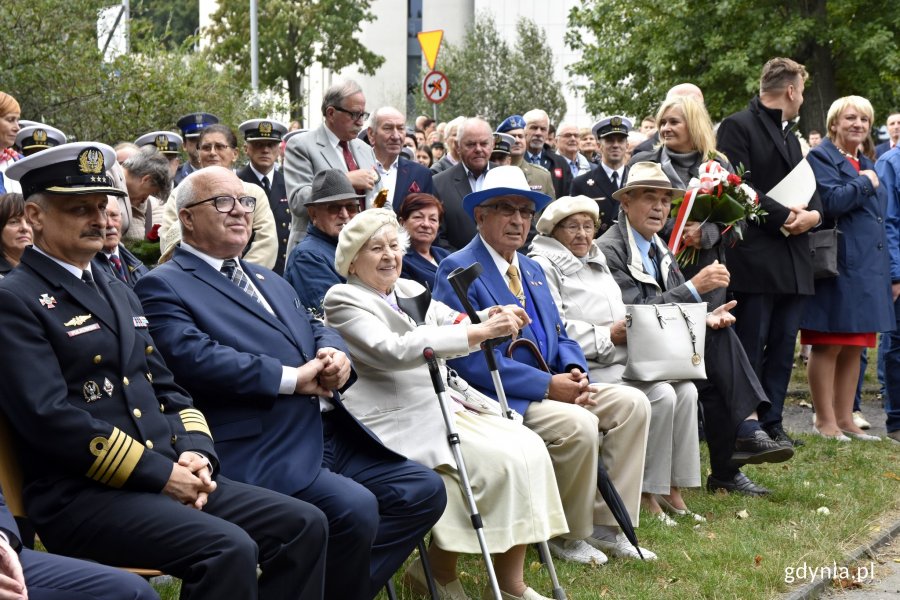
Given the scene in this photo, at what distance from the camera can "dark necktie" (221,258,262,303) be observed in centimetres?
508

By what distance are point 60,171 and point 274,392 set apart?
117 centimetres

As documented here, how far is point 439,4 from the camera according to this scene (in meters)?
57.5

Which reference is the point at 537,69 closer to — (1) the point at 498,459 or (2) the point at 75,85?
(2) the point at 75,85

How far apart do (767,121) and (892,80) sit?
18.5 m

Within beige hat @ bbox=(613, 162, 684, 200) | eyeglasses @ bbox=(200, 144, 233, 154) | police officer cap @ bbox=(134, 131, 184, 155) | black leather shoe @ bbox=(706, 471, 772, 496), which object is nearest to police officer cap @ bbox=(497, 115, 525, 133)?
police officer cap @ bbox=(134, 131, 184, 155)

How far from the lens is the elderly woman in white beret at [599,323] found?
7152 mm

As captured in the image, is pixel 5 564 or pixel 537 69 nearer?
pixel 5 564

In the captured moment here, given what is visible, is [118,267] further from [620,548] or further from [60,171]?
[620,548]

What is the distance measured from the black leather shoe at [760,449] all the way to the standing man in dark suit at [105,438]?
380 cm

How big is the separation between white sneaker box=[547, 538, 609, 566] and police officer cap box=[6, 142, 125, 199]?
10.6 ft

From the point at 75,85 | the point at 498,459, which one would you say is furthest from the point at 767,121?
the point at 75,85

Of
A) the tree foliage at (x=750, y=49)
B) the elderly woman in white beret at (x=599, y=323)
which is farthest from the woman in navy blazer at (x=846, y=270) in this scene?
the tree foliage at (x=750, y=49)

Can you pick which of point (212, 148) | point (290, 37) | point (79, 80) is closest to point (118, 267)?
point (212, 148)

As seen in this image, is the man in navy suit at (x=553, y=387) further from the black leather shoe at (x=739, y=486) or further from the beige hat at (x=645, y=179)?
the black leather shoe at (x=739, y=486)
